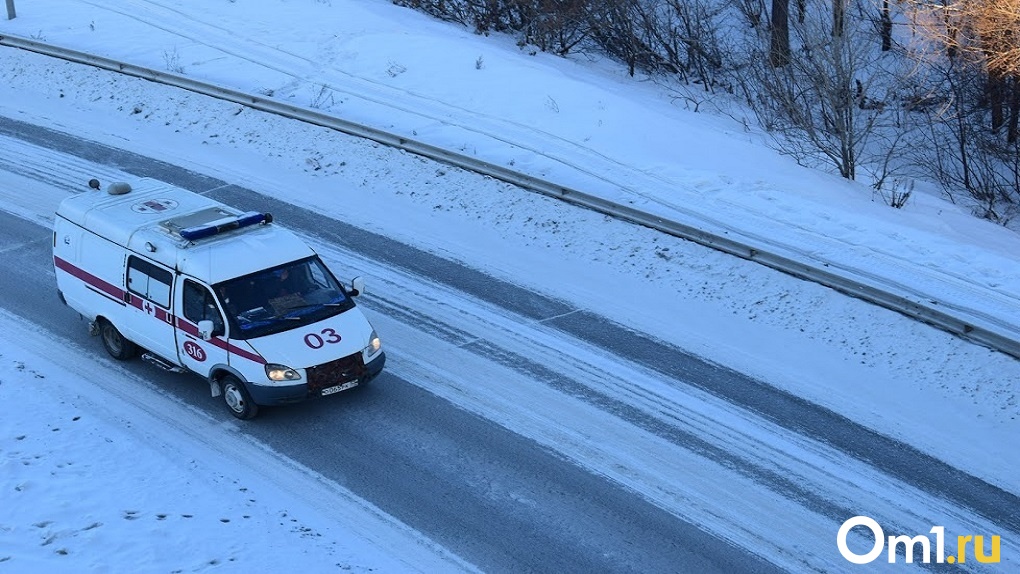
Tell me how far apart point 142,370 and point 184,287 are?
167 centimetres

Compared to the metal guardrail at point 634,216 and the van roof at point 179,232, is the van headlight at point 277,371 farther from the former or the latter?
the metal guardrail at point 634,216

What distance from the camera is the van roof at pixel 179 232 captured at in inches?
473

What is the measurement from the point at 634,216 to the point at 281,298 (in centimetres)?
642

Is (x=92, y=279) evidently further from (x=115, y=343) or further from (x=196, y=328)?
(x=196, y=328)

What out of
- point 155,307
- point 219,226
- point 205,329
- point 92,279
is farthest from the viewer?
point 92,279

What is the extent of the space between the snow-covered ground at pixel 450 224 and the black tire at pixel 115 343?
1.67 feet

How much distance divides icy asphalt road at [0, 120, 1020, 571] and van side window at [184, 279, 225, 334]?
3.61 ft

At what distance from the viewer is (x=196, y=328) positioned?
38.8ft

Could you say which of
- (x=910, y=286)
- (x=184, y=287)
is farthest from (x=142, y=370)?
(x=910, y=286)

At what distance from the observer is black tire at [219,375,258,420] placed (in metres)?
11.7

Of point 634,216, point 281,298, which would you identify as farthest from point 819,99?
point 281,298

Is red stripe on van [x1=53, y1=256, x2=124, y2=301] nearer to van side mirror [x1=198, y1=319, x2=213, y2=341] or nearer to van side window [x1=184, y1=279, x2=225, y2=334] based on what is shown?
van side window [x1=184, y1=279, x2=225, y2=334]

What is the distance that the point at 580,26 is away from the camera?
27.5 meters

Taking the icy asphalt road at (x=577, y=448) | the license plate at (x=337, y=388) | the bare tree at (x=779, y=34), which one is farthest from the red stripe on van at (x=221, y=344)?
the bare tree at (x=779, y=34)
